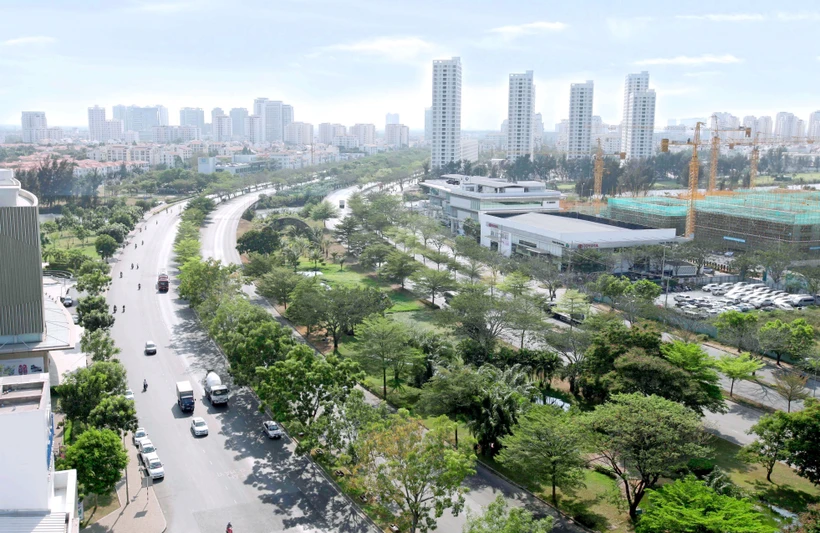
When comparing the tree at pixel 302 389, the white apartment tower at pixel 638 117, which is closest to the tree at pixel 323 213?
the tree at pixel 302 389

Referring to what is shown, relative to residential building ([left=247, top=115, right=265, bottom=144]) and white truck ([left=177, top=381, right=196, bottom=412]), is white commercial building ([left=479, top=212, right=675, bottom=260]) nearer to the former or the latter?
white truck ([left=177, top=381, right=196, bottom=412])

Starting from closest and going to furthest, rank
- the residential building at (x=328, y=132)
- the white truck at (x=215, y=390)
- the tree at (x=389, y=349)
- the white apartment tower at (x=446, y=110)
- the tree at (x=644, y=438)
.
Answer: the tree at (x=644, y=438) < the white truck at (x=215, y=390) < the tree at (x=389, y=349) < the white apartment tower at (x=446, y=110) < the residential building at (x=328, y=132)

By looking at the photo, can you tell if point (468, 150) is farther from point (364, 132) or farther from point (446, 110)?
point (364, 132)

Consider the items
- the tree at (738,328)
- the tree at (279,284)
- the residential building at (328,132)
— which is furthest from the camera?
the residential building at (328,132)

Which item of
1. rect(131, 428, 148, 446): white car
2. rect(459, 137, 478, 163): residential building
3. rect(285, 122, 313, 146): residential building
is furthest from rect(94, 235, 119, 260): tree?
rect(285, 122, 313, 146): residential building

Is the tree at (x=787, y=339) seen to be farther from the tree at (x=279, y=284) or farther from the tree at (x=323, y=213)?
the tree at (x=323, y=213)

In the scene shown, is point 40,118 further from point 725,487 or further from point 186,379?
point 725,487

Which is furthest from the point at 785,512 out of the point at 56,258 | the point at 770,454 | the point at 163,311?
the point at 56,258
